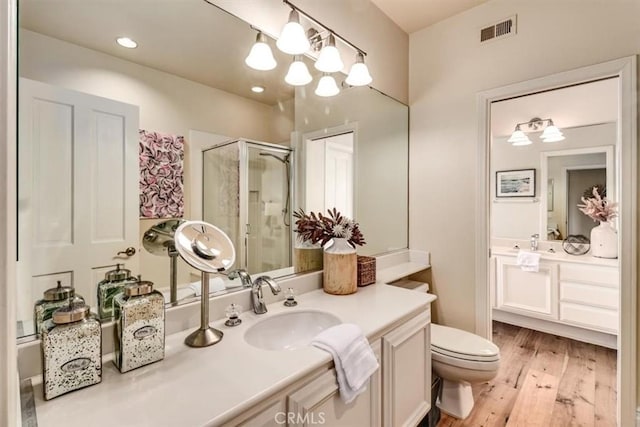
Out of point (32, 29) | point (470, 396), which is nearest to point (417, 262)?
point (470, 396)

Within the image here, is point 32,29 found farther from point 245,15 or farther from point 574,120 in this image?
point 574,120

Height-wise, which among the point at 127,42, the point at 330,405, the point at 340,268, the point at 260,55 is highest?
the point at 260,55

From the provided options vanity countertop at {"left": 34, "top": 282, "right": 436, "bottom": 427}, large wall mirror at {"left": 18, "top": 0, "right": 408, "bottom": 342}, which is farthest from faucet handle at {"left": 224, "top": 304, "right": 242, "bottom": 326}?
large wall mirror at {"left": 18, "top": 0, "right": 408, "bottom": 342}

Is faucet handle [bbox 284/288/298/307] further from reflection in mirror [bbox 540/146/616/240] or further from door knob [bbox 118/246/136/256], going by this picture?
reflection in mirror [bbox 540/146/616/240]

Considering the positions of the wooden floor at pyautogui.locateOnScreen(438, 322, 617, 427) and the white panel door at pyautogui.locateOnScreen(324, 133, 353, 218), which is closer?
the wooden floor at pyautogui.locateOnScreen(438, 322, 617, 427)

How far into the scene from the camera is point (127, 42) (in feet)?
3.48

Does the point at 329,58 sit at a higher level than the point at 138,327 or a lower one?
higher

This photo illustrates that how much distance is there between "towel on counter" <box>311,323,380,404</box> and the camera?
3.15 feet

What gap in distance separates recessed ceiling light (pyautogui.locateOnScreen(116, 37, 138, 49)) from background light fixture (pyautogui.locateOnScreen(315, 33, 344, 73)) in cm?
87

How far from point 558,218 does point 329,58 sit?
10.5 ft

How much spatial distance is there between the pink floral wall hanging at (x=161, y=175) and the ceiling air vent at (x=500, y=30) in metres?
2.12

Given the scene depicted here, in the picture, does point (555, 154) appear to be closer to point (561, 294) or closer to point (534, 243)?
point (534, 243)

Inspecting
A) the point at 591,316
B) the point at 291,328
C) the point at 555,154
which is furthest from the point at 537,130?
the point at 291,328

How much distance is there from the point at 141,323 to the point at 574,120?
3.93 m
